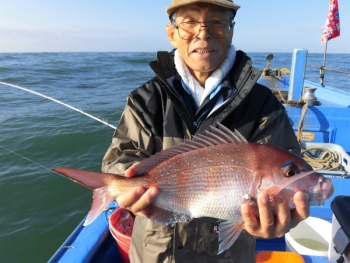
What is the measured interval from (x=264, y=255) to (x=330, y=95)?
605 cm

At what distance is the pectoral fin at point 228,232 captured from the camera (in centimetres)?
162

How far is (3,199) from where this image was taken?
604 centimetres

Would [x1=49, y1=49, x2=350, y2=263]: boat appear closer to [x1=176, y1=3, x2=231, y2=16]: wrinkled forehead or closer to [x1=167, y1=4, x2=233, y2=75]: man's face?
[x1=167, y1=4, x2=233, y2=75]: man's face

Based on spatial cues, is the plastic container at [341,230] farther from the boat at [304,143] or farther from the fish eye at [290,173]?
the fish eye at [290,173]

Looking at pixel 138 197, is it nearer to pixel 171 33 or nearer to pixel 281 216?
pixel 281 216

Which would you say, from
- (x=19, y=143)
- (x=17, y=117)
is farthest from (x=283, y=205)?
(x=17, y=117)

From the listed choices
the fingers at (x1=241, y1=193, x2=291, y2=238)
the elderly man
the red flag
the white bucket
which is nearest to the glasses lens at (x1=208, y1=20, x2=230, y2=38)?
the elderly man

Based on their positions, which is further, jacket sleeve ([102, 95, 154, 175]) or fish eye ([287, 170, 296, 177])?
jacket sleeve ([102, 95, 154, 175])

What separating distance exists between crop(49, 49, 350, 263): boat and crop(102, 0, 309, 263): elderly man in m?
1.23

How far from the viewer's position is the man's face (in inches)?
74.6

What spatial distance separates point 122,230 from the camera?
3.06 m

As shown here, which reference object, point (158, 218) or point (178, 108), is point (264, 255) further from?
point (178, 108)

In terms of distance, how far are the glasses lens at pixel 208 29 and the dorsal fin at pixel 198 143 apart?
0.72 meters

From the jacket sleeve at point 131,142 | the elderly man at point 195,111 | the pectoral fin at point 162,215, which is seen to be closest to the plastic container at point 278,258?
the elderly man at point 195,111
